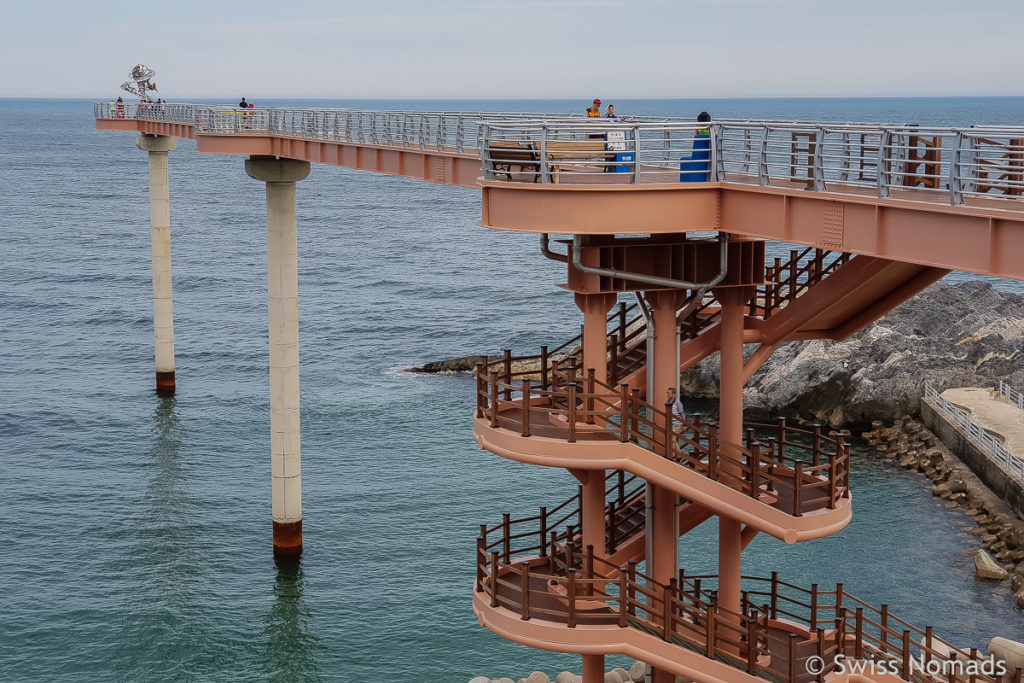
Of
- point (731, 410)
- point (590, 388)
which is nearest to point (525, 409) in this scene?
point (590, 388)

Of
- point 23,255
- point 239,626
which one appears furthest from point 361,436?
point 23,255

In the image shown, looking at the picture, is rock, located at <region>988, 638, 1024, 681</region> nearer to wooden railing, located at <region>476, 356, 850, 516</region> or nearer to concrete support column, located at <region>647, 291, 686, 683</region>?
wooden railing, located at <region>476, 356, 850, 516</region>

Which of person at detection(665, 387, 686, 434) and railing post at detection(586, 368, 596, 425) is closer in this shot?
person at detection(665, 387, 686, 434)

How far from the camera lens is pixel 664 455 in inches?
848

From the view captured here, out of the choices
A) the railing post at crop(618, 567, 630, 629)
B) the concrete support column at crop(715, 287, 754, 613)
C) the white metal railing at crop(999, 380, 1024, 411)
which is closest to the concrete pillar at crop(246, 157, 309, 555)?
the concrete support column at crop(715, 287, 754, 613)

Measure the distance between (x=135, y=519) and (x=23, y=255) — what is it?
7651cm

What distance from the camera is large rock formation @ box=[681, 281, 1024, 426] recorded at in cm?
6178

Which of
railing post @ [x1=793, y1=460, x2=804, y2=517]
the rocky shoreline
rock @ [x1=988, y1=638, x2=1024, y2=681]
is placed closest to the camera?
railing post @ [x1=793, y1=460, x2=804, y2=517]

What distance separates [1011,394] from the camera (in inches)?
2319

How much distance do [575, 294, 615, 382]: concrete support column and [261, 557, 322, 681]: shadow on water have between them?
62.8 feet

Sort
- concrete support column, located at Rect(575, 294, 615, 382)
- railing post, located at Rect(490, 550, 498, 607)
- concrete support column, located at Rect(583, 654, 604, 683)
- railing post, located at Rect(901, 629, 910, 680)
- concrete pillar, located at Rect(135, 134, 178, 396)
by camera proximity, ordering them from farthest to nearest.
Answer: concrete pillar, located at Rect(135, 134, 178, 396), concrete support column, located at Rect(583, 654, 604, 683), railing post, located at Rect(901, 629, 910, 680), railing post, located at Rect(490, 550, 498, 607), concrete support column, located at Rect(575, 294, 615, 382)

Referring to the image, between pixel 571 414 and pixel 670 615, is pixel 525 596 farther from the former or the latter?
pixel 571 414

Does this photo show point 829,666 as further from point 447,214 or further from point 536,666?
point 447,214

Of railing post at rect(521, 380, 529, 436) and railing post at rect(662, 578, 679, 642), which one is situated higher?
railing post at rect(521, 380, 529, 436)
